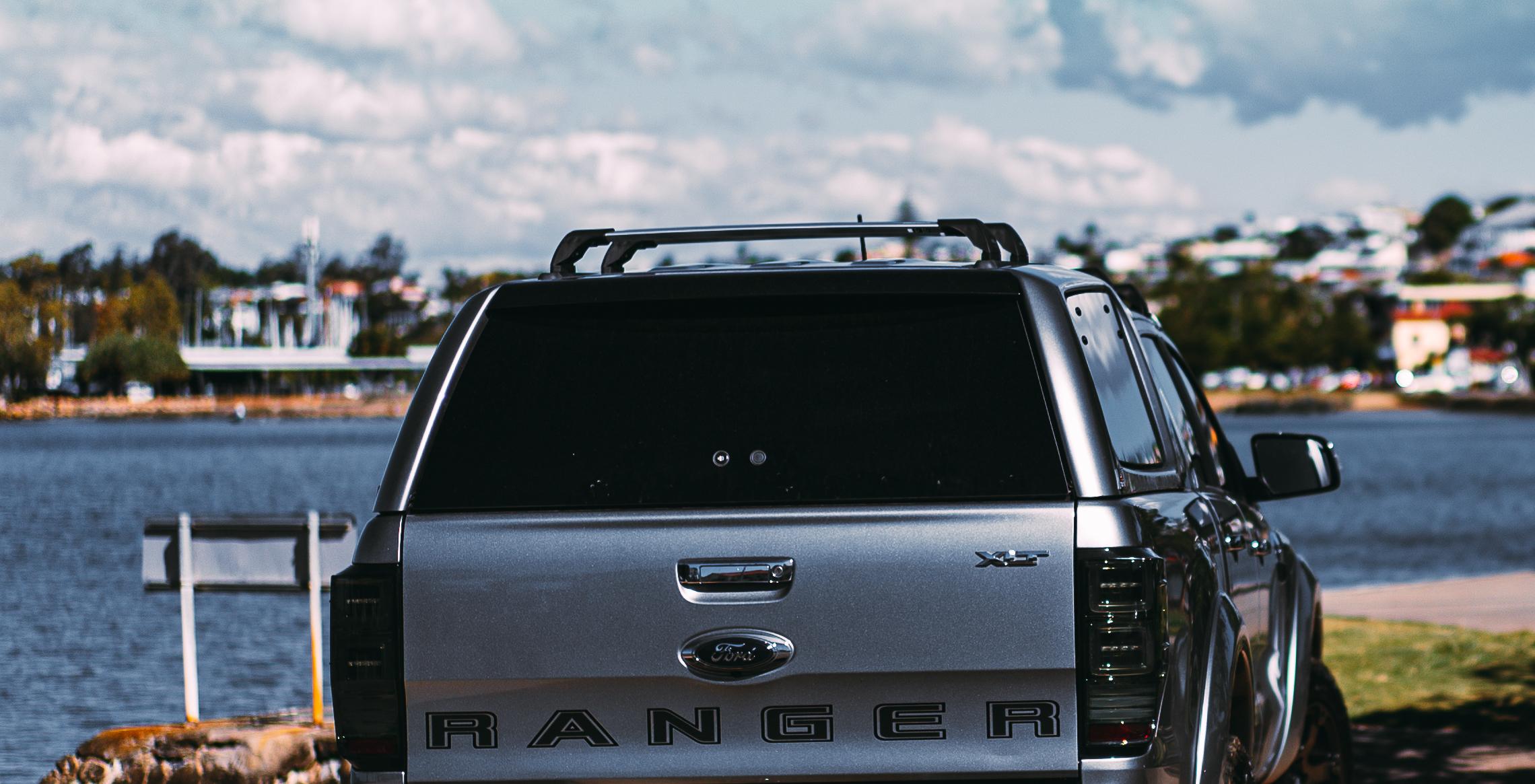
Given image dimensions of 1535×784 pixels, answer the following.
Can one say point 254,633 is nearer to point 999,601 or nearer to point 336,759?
point 336,759

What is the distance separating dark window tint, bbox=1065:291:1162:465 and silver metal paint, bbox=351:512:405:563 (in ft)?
4.47

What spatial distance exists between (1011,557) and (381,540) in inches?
46.4

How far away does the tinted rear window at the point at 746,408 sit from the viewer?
3834mm

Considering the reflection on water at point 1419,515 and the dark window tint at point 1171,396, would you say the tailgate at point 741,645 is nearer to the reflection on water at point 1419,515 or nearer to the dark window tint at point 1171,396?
the dark window tint at point 1171,396

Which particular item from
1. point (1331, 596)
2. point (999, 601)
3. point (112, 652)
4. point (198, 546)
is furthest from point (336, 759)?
point (112, 652)

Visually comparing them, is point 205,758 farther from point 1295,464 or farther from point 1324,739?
point 1295,464

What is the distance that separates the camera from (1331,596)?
18469 mm

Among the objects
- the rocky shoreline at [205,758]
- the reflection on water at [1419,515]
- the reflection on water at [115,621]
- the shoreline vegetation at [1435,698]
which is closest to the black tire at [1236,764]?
the reflection on water at [1419,515]

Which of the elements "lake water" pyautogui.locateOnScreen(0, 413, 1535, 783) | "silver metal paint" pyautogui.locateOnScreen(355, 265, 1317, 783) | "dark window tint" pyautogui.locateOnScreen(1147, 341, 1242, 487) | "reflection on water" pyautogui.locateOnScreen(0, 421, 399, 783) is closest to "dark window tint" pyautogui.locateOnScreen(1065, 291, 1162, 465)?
"silver metal paint" pyautogui.locateOnScreen(355, 265, 1317, 783)

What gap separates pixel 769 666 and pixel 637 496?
16.3 inches

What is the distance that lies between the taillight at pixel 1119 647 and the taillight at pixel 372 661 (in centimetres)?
127

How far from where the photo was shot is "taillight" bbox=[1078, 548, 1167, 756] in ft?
12.0

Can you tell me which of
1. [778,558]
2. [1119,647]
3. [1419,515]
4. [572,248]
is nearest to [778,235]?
[572,248]

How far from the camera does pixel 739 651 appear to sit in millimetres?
3748
